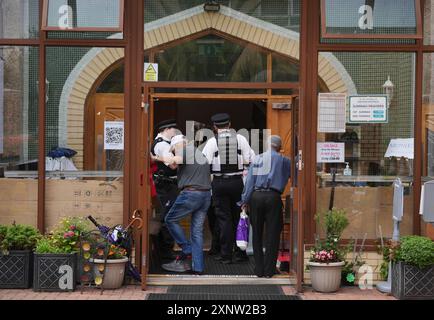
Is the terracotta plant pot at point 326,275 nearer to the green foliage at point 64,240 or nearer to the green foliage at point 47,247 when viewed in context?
the green foliage at point 64,240

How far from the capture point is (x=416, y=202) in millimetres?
9047

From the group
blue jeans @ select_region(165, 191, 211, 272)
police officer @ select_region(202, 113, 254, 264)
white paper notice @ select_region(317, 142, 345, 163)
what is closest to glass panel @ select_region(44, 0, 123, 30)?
police officer @ select_region(202, 113, 254, 264)

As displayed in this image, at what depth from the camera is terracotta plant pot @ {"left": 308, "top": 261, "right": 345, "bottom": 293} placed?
334 inches

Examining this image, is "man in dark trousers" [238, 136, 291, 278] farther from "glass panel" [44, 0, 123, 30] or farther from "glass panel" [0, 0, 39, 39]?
"glass panel" [0, 0, 39, 39]

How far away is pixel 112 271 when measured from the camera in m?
8.50

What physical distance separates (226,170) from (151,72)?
5.63ft

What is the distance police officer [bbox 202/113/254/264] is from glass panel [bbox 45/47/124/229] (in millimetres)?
1359

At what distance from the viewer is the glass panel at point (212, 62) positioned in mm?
9102

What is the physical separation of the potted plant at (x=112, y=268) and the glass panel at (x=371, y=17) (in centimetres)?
351

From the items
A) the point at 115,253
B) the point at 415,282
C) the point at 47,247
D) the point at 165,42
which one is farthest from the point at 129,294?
the point at 415,282

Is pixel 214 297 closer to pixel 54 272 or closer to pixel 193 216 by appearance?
pixel 193 216

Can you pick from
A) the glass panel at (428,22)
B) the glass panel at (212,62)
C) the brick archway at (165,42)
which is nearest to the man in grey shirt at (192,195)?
the glass panel at (212,62)

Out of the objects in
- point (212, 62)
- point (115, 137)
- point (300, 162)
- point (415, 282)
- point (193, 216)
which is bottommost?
point (415, 282)

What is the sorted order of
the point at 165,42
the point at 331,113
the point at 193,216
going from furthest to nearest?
the point at 193,216, the point at 165,42, the point at 331,113
